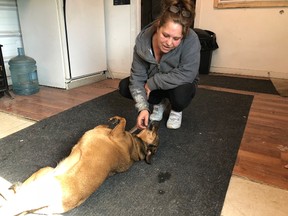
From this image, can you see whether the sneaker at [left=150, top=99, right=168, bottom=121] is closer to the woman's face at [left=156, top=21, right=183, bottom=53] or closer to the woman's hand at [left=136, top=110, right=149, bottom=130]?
the woman's hand at [left=136, top=110, right=149, bottom=130]

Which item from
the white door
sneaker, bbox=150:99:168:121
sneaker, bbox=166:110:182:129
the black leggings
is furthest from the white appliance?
sneaker, bbox=166:110:182:129

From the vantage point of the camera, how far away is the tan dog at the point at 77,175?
0.72 meters

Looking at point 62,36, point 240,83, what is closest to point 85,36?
point 62,36

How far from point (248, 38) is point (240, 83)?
0.70 metres

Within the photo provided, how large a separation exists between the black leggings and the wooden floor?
1.37 ft

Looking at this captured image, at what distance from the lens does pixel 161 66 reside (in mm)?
1390

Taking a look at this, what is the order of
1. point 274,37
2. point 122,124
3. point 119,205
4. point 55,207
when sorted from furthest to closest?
point 274,37, point 122,124, point 119,205, point 55,207

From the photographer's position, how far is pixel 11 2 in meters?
2.34

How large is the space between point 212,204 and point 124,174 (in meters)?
0.40

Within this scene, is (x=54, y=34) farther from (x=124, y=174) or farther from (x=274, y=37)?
(x=274, y=37)

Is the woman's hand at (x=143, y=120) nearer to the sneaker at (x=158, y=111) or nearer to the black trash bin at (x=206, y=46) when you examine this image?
the sneaker at (x=158, y=111)

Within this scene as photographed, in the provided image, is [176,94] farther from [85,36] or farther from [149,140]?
[85,36]

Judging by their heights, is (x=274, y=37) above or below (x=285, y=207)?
above

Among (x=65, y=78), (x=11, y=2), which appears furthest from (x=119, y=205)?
(x=11, y=2)
